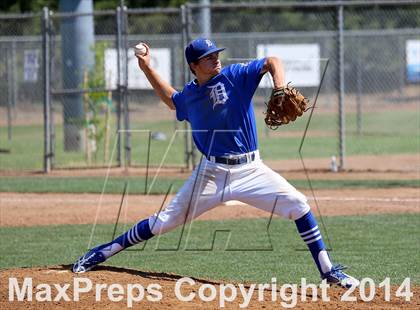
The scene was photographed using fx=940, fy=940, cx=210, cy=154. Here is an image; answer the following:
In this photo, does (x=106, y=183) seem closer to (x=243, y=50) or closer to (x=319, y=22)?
(x=243, y=50)

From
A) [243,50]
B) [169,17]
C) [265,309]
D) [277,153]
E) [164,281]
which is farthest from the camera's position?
[169,17]

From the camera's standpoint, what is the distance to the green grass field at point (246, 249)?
8.96 meters

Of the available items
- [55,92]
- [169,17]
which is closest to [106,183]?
[55,92]

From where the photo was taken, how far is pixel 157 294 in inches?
282

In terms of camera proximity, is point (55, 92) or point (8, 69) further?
point (8, 69)

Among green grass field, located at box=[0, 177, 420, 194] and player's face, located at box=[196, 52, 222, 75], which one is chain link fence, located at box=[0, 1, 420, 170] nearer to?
green grass field, located at box=[0, 177, 420, 194]

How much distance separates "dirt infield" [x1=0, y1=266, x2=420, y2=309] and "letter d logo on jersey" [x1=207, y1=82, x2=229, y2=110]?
1.49 metres

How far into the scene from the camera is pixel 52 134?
1878 cm

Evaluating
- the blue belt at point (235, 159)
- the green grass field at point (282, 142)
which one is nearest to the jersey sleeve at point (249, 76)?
the blue belt at point (235, 159)

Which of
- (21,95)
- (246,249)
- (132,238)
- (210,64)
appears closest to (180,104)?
(210,64)

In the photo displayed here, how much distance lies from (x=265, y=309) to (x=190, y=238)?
171 inches

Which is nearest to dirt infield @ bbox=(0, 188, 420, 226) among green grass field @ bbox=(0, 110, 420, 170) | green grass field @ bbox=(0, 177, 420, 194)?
green grass field @ bbox=(0, 177, 420, 194)

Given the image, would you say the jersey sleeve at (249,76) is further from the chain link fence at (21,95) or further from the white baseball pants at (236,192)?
the chain link fence at (21,95)

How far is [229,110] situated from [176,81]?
17577 mm
